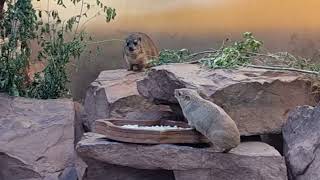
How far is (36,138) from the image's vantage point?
456 cm

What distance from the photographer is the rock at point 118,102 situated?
14.1ft

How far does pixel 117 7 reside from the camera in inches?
215

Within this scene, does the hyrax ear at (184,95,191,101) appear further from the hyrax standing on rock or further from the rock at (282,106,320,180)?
the rock at (282,106,320,180)

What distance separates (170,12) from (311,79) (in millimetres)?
1763

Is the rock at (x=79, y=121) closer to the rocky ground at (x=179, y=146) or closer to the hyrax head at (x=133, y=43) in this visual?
the rocky ground at (x=179, y=146)

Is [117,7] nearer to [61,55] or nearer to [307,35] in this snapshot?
[61,55]

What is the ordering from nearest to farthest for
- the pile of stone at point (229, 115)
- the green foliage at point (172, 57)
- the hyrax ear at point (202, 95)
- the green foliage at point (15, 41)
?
the pile of stone at point (229, 115)
the hyrax ear at point (202, 95)
the green foliage at point (172, 57)
the green foliage at point (15, 41)

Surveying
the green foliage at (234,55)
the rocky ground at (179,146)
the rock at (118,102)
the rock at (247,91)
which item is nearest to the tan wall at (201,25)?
the rock at (118,102)

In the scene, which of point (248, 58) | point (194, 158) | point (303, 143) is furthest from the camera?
point (248, 58)

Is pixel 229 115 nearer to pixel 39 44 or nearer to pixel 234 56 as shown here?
pixel 234 56

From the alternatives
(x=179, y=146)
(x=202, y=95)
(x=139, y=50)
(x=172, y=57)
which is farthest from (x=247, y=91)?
(x=139, y=50)

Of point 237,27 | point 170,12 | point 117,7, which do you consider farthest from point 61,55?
point 237,27

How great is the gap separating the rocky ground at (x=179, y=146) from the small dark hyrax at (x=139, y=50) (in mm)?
516

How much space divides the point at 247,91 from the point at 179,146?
587 millimetres
